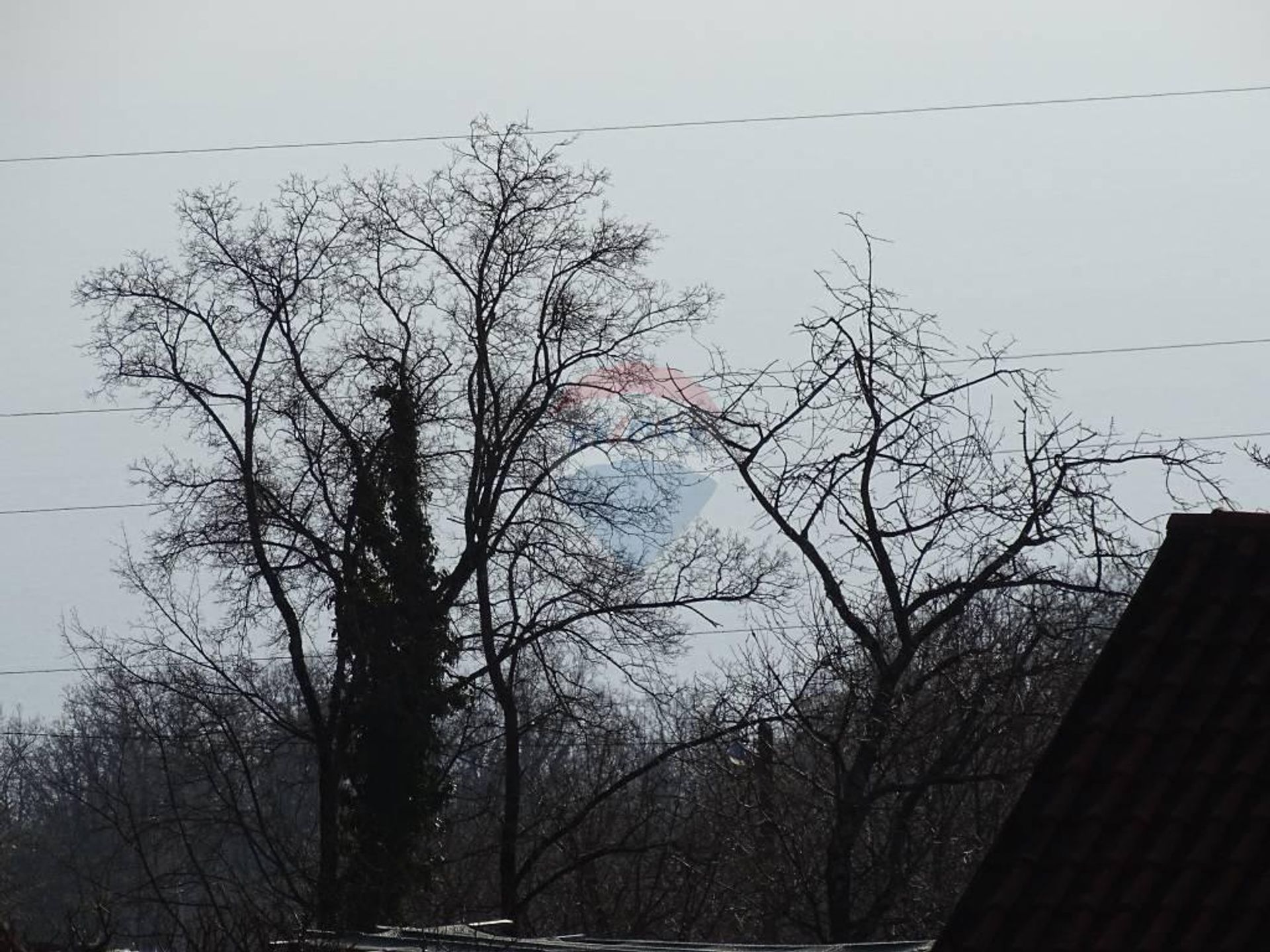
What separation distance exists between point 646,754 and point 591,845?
2065 millimetres

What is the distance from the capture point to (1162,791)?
24.3ft

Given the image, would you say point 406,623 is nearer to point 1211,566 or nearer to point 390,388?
point 390,388

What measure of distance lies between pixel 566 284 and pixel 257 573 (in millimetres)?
6292

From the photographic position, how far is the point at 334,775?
26250mm

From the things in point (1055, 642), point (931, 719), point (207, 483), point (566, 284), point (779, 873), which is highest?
point (566, 284)

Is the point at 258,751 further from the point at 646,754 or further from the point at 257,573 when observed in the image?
the point at 646,754

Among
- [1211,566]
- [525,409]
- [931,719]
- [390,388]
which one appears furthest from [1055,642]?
[1211,566]

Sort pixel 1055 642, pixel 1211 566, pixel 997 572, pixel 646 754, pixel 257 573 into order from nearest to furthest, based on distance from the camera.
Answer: pixel 1211 566 → pixel 997 572 → pixel 1055 642 → pixel 257 573 → pixel 646 754

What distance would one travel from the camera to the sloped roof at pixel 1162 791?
22.7 feet

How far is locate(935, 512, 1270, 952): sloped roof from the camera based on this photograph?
6.93 meters

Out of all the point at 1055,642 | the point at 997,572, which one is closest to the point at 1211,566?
the point at 997,572

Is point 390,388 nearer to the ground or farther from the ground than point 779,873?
farther from the ground

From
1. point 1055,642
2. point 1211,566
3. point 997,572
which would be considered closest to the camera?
point 1211,566

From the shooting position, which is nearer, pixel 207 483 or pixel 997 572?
pixel 997 572
